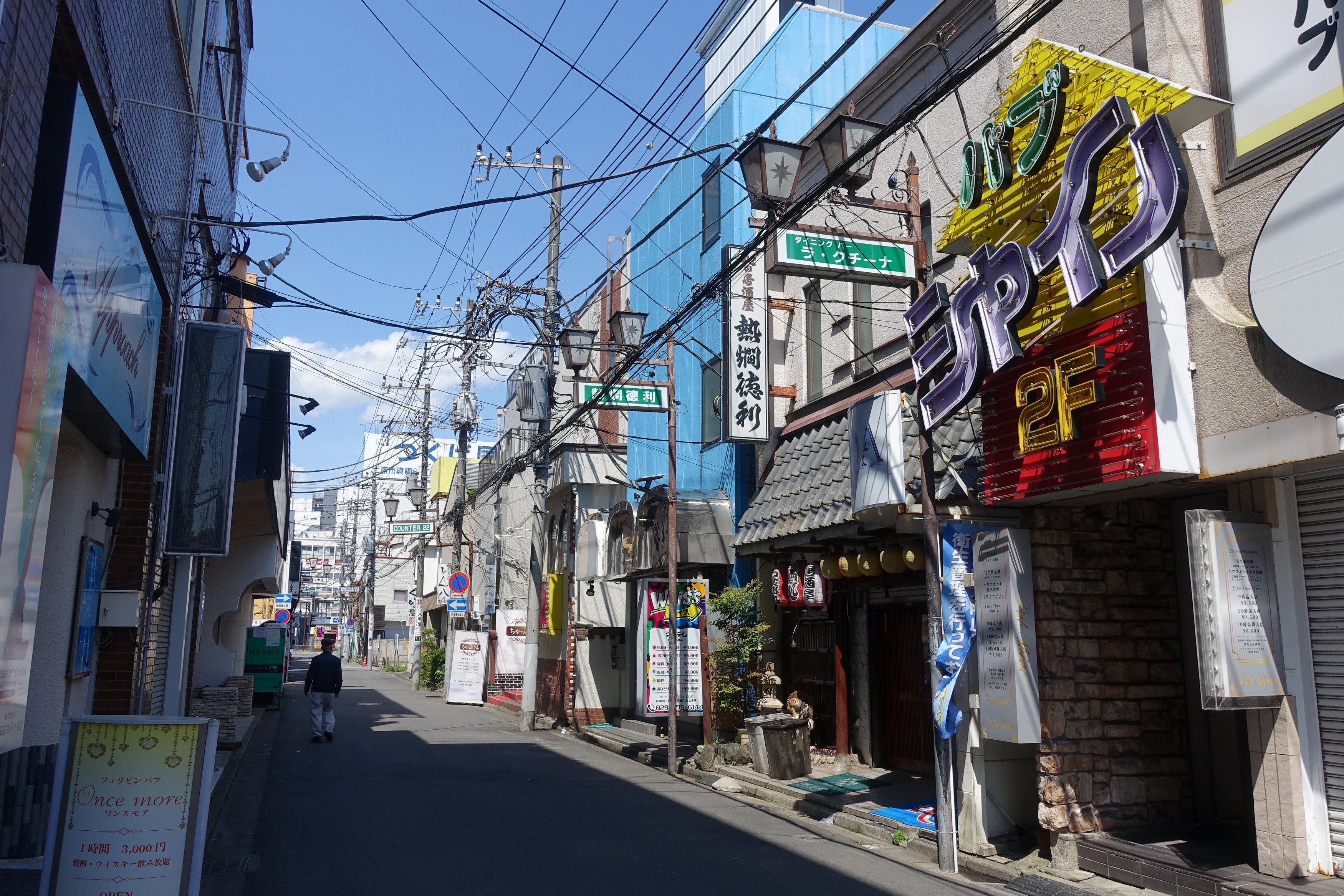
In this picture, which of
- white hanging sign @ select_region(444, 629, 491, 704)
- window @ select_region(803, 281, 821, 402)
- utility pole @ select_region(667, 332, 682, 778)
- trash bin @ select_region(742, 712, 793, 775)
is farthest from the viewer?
white hanging sign @ select_region(444, 629, 491, 704)

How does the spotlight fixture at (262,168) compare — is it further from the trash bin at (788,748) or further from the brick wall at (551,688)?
the brick wall at (551,688)

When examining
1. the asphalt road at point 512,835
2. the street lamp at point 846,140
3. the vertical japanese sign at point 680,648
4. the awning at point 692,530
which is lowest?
the asphalt road at point 512,835

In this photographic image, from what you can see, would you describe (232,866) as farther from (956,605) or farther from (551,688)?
(551,688)

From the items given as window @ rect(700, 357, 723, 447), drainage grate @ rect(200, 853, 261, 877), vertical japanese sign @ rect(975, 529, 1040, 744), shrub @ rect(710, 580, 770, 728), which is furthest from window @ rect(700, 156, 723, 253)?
drainage grate @ rect(200, 853, 261, 877)

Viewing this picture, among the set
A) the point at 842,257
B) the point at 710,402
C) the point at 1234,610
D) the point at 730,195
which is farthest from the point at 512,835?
the point at 730,195

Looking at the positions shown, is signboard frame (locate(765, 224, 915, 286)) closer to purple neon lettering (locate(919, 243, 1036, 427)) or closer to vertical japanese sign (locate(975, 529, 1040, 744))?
purple neon lettering (locate(919, 243, 1036, 427))

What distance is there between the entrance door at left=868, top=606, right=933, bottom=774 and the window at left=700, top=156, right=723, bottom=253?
8.37m

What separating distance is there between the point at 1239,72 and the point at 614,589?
19.2m

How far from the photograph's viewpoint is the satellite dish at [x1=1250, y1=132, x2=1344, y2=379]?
667 cm

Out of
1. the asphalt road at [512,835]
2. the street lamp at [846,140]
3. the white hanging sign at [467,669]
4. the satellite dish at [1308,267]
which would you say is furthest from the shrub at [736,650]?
the white hanging sign at [467,669]

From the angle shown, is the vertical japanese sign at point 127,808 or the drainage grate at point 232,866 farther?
the drainage grate at point 232,866

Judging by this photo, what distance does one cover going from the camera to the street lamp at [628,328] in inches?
718

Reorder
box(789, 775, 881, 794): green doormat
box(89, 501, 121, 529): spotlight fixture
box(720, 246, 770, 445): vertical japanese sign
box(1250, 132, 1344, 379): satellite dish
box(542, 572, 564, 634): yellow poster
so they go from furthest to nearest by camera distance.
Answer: box(542, 572, 564, 634): yellow poster < box(720, 246, 770, 445): vertical japanese sign < box(789, 775, 881, 794): green doormat < box(89, 501, 121, 529): spotlight fixture < box(1250, 132, 1344, 379): satellite dish

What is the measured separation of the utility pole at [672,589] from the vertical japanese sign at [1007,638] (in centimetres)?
711
